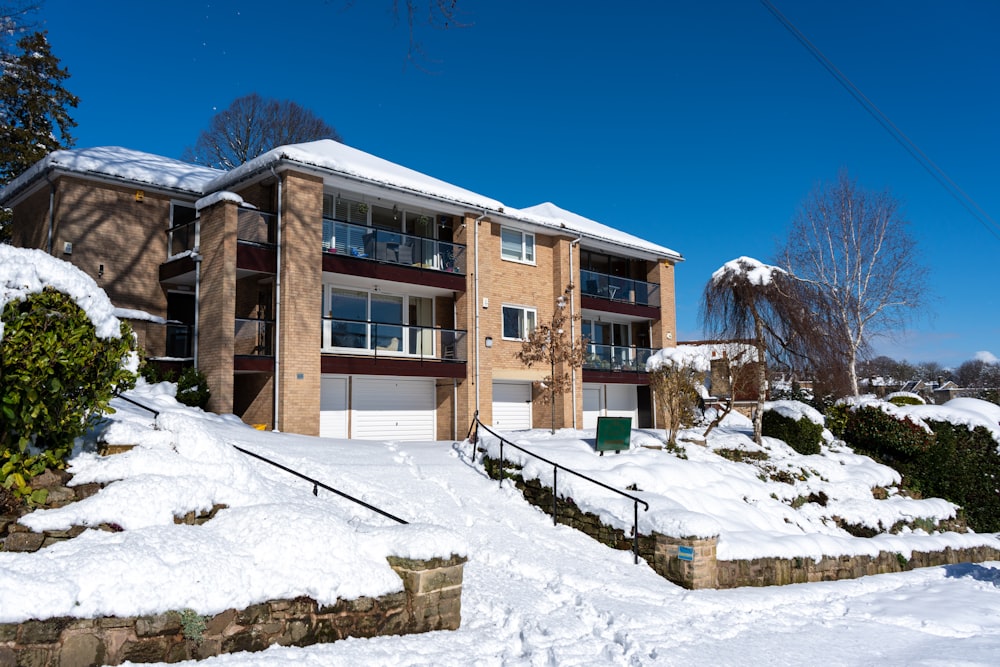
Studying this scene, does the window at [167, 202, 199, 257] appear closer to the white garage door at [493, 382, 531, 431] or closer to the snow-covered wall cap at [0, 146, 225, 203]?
the snow-covered wall cap at [0, 146, 225, 203]

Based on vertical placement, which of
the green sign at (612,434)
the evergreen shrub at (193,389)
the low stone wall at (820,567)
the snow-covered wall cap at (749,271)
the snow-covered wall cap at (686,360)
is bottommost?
the low stone wall at (820,567)

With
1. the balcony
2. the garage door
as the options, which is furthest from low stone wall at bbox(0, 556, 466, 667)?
the balcony

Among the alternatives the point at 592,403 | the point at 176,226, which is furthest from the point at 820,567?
the point at 176,226

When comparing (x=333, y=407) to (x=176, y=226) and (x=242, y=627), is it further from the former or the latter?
(x=242, y=627)

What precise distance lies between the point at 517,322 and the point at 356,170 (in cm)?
783

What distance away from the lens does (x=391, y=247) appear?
67.3 feet

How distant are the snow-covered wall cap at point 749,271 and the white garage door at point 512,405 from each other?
7.58 m

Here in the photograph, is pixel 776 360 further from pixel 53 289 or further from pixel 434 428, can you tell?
pixel 53 289

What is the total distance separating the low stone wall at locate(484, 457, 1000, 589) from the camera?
1030 cm

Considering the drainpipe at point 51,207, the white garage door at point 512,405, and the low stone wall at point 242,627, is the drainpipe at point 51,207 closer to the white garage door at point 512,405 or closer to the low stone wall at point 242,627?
the white garage door at point 512,405

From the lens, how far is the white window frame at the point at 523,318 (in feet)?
78.4

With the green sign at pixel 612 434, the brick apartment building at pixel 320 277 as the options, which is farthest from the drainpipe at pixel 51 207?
the green sign at pixel 612 434

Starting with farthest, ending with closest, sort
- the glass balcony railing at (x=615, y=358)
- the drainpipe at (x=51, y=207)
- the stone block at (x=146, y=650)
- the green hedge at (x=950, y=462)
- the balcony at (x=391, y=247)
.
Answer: the glass balcony railing at (x=615, y=358)
the green hedge at (x=950, y=462)
the balcony at (x=391, y=247)
the drainpipe at (x=51, y=207)
the stone block at (x=146, y=650)

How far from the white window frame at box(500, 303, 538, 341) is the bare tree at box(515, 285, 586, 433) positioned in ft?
0.87
